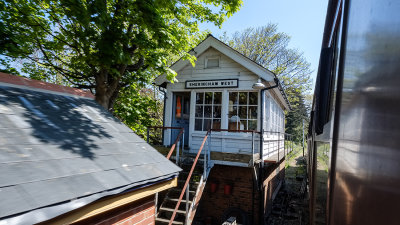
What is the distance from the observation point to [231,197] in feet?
28.1

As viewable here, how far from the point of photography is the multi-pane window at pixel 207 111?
8.99 meters

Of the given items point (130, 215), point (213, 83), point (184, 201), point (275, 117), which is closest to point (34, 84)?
point (130, 215)

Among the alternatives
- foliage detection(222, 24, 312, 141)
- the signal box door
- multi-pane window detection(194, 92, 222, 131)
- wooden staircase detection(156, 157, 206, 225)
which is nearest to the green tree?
multi-pane window detection(194, 92, 222, 131)

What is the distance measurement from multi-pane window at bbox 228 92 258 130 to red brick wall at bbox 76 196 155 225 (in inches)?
215

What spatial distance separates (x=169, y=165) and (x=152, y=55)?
4.23 metres

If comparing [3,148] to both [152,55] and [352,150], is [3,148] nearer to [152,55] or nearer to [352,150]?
[352,150]

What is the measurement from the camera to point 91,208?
2.37 m

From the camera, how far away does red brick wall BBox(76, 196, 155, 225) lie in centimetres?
283

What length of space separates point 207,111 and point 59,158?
6.86 metres

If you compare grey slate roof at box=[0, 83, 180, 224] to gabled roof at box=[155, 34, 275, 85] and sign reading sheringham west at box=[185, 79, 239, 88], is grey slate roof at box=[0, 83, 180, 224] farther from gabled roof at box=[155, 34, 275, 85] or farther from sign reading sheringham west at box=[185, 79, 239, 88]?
gabled roof at box=[155, 34, 275, 85]

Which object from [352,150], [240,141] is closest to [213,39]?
[240,141]

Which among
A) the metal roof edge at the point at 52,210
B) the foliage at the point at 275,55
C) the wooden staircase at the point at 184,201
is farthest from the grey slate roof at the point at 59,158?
the foliage at the point at 275,55

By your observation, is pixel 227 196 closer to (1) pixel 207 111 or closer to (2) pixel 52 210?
(1) pixel 207 111

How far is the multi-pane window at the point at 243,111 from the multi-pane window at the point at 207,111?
→ 1.66 feet
